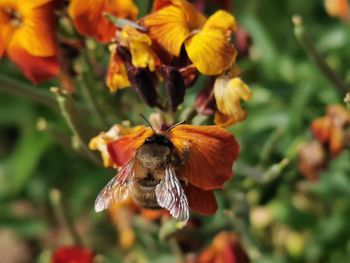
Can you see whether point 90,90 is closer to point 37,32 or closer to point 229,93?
point 37,32

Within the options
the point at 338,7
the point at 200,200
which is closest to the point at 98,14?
the point at 200,200

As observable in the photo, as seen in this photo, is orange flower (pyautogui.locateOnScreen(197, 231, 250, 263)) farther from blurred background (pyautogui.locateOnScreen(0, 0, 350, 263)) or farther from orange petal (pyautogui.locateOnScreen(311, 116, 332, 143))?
orange petal (pyautogui.locateOnScreen(311, 116, 332, 143))

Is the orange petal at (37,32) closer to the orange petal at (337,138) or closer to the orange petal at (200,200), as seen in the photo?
the orange petal at (200,200)

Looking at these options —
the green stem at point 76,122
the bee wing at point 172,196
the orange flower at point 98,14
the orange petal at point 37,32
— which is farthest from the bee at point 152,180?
the orange petal at point 37,32

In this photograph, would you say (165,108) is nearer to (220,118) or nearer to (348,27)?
(220,118)

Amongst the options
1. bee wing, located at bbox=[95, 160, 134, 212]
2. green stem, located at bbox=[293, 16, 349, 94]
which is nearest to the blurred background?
green stem, located at bbox=[293, 16, 349, 94]

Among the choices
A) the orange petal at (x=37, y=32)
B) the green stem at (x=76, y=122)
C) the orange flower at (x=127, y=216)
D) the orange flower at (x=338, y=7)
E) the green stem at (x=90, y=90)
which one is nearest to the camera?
the green stem at (x=76, y=122)
